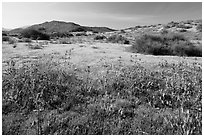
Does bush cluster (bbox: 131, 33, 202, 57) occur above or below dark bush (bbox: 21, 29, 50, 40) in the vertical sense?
below

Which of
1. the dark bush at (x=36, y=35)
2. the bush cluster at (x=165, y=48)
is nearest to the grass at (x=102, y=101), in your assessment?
Result: the bush cluster at (x=165, y=48)

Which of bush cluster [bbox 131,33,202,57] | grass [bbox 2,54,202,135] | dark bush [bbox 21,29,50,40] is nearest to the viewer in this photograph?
grass [bbox 2,54,202,135]

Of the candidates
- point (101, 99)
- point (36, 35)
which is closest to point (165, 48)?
point (101, 99)

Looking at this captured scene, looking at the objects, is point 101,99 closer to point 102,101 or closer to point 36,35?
point 102,101

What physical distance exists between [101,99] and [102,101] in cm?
13

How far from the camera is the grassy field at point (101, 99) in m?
5.57

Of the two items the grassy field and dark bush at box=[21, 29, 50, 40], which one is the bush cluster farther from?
dark bush at box=[21, 29, 50, 40]

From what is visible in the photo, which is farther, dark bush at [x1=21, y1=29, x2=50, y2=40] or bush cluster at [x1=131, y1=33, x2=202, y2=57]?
dark bush at [x1=21, y1=29, x2=50, y2=40]

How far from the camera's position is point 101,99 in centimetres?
693

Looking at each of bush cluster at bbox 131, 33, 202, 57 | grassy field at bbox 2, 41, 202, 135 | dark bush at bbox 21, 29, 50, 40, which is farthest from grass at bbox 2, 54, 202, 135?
dark bush at bbox 21, 29, 50, 40

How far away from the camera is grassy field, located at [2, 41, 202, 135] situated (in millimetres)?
5570

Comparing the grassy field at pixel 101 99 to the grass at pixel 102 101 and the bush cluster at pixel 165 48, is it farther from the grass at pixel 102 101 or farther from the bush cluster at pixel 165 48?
the bush cluster at pixel 165 48

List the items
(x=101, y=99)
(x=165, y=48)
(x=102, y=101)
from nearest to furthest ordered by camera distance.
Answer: (x=102, y=101), (x=101, y=99), (x=165, y=48)

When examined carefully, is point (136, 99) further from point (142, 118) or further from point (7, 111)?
point (7, 111)
